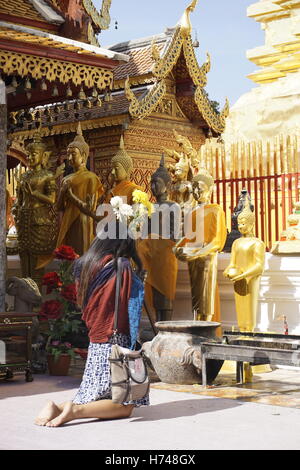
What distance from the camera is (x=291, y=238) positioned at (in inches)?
364

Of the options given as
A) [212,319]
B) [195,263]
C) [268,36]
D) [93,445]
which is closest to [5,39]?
[195,263]

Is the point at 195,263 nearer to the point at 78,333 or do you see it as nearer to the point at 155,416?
the point at 78,333

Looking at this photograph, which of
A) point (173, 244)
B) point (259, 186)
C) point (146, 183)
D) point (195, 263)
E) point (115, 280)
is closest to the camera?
point (115, 280)

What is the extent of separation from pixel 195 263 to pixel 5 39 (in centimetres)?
288

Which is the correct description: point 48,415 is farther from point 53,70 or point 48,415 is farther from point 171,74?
point 171,74

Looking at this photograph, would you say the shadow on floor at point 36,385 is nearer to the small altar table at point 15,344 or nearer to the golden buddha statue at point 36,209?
the small altar table at point 15,344

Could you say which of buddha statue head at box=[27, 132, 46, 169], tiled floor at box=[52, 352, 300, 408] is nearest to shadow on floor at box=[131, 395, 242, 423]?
tiled floor at box=[52, 352, 300, 408]

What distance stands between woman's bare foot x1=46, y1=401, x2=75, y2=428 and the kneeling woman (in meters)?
0.13

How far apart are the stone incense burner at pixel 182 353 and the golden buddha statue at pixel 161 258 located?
5.18 feet

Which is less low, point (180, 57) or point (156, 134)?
point (180, 57)

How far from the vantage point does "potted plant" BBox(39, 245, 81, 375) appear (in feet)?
26.5

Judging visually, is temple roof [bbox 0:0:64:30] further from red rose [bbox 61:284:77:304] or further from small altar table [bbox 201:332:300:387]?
small altar table [bbox 201:332:300:387]

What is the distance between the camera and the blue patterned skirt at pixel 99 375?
580 centimetres

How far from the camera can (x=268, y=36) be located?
659 inches
